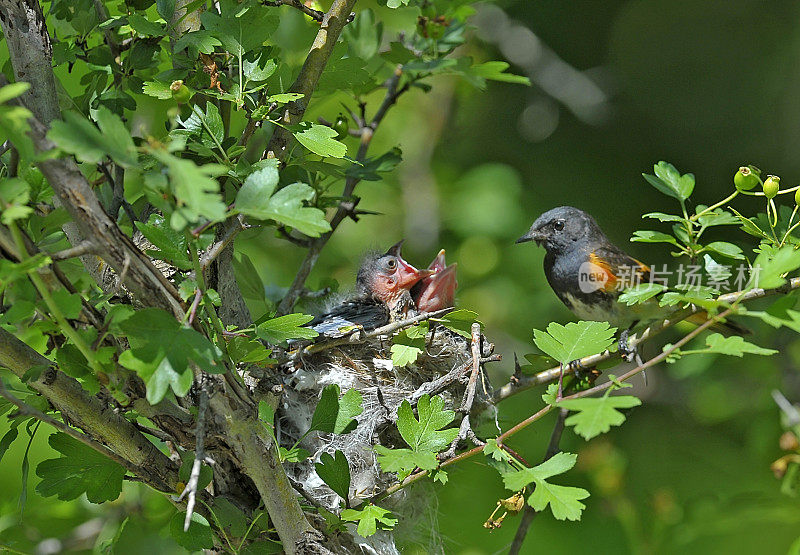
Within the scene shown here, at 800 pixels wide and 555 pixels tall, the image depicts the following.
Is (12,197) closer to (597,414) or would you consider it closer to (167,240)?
(167,240)

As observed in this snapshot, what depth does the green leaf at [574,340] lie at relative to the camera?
146cm

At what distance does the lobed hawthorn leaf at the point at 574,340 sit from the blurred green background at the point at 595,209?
0.83 metres

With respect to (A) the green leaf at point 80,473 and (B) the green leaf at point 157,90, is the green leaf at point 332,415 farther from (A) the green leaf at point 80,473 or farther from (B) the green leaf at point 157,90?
(B) the green leaf at point 157,90

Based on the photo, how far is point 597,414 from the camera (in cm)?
115

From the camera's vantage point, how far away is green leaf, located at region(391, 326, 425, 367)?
1.78 m

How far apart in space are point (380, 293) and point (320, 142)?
1438 mm

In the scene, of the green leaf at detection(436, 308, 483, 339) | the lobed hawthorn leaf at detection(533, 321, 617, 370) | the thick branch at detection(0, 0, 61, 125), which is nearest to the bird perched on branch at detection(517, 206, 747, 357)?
the green leaf at detection(436, 308, 483, 339)

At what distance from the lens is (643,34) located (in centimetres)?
530

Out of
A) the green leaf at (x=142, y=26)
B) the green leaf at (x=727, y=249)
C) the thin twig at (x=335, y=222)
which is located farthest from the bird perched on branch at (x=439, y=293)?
the green leaf at (x=142, y=26)

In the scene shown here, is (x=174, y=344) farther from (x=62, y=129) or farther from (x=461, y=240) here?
(x=461, y=240)

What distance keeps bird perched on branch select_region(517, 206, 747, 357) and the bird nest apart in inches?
20.5

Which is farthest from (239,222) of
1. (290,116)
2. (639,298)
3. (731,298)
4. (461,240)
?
(461,240)

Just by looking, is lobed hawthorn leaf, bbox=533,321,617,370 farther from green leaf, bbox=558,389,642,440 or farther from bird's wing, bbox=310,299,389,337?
bird's wing, bbox=310,299,389,337

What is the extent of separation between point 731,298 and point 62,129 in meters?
1.21
